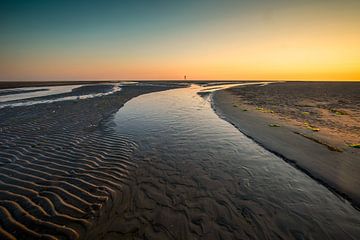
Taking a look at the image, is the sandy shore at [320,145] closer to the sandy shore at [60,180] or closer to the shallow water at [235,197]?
the shallow water at [235,197]

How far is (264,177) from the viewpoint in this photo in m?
5.93

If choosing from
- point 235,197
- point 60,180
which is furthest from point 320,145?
point 60,180

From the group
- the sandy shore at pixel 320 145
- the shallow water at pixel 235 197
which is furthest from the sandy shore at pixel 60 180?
the sandy shore at pixel 320 145

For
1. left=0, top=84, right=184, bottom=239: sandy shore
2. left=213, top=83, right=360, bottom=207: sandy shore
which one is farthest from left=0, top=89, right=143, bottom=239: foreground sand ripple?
left=213, top=83, right=360, bottom=207: sandy shore

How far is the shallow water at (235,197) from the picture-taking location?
150 inches

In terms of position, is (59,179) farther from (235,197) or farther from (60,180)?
(235,197)

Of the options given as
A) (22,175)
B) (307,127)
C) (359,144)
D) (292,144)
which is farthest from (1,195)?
(307,127)

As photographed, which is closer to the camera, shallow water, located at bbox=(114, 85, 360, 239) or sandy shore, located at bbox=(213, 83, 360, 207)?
shallow water, located at bbox=(114, 85, 360, 239)

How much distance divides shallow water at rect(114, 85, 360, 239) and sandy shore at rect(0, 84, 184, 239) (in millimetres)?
857

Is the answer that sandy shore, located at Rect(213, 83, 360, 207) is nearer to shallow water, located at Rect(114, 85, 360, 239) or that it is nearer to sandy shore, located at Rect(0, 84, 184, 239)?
shallow water, located at Rect(114, 85, 360, 239)

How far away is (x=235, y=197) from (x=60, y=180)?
5.00 m

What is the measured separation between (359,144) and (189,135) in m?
7.65

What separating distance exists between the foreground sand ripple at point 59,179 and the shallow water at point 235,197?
89cm

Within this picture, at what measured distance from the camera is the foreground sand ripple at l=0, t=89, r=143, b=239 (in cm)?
390
